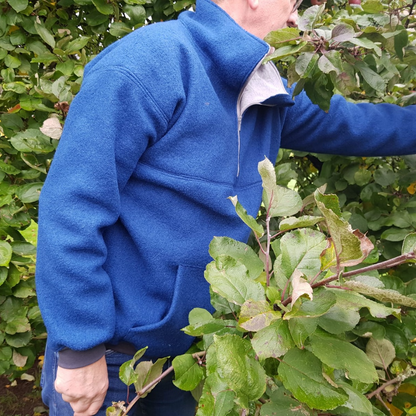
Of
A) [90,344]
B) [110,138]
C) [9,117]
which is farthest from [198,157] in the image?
[9,117]

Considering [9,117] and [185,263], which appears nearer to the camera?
[185,263]

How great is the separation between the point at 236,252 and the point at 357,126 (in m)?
0.99

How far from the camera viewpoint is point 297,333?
628mm

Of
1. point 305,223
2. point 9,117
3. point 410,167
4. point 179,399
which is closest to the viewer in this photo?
point 305,223

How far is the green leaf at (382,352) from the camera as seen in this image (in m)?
0.97

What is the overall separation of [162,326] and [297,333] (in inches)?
26.1

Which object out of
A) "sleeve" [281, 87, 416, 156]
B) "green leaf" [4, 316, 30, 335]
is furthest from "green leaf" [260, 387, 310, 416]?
"green leaf" [4, 316, 30, 335]

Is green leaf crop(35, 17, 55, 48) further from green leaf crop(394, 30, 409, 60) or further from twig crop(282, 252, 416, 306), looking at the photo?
twig crop(282, 252, 416, 306)

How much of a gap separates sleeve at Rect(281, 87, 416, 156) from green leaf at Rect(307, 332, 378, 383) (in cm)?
106

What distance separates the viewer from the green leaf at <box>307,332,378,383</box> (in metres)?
0.64

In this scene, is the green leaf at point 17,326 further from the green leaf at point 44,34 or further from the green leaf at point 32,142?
the green leaf at point 44,34

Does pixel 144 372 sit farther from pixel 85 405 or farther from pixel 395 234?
pixel 395 234

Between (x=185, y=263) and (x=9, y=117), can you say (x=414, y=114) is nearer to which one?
(x=185, y=263)

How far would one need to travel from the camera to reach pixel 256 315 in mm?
634
